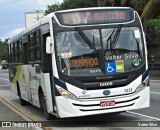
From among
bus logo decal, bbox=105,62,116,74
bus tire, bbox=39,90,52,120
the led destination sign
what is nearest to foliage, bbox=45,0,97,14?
bus tire, bbox=39,90,52,120

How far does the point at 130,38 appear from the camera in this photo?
10484 mm

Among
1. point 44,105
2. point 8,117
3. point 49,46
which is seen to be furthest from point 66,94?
point 8,117

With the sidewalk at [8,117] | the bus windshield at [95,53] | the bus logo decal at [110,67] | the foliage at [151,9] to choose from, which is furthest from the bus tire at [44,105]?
the foliage at [151,9]

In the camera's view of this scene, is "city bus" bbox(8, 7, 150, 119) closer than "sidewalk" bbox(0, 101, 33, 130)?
Yes

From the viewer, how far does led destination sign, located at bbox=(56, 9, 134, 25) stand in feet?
33.9

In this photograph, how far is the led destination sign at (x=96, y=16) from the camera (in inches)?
407

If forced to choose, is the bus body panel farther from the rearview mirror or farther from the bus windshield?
the rearview mirror

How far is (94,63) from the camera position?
1011 cm

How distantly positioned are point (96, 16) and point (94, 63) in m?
1.24

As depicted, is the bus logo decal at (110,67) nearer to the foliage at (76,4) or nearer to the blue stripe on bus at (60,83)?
the blue stripe on bus at (60,83)

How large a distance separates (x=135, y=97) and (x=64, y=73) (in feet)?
5.99

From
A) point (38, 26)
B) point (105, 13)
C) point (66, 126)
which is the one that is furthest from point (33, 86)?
point (105, 13)

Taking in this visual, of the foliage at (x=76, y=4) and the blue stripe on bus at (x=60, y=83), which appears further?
the foliage at (x=76, y=4)

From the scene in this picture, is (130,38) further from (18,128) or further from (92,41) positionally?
(18,128)
